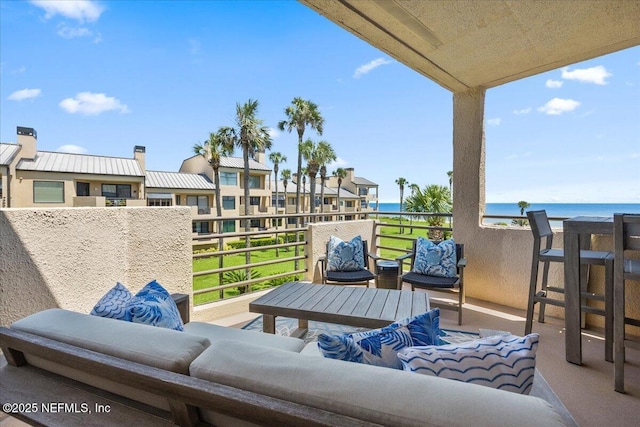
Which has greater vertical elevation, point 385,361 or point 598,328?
point 385,361

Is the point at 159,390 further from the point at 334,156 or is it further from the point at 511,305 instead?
the point at 334,156

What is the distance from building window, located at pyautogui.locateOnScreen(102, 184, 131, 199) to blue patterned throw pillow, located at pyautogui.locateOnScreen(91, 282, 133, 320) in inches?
781

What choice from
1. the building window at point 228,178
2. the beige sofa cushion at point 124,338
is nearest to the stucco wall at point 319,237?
the beige sofa cushion at point 124,338

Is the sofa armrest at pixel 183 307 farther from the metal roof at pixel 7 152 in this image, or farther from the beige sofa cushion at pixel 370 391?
the metal roof at pixel 7 152

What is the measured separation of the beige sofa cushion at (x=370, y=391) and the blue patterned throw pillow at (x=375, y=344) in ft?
0.36

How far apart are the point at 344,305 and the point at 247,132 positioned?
16.1m

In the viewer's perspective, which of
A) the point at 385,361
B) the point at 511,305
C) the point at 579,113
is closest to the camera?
the point at 385,361

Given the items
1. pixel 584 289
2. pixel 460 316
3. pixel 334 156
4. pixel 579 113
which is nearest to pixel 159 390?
pixel 460 316

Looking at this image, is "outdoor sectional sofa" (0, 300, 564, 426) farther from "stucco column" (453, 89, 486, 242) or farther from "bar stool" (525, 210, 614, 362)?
"stucco column" (453, 89, 486, 242)

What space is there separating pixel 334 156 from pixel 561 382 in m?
20.8

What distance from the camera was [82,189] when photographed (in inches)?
677

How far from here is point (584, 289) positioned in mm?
3072

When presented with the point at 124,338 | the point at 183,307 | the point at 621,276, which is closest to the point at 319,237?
the point at 183,307

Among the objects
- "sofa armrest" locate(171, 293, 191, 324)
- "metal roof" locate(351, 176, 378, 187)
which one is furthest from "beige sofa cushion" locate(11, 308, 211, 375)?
"metal roof" locate(351, 176, 378, 187)
